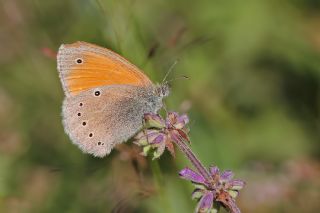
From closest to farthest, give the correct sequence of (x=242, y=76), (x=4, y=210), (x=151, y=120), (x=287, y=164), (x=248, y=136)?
1. (x=151, y=120)
2. (x=4, y=210)
3. (x=287, y=164)
4. (x=248, y=136)
5. (x=242, y=76)

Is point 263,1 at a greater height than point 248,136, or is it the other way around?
point 263,1

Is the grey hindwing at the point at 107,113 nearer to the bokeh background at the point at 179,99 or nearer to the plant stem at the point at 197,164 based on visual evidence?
the bokeh background at the point at 179,99

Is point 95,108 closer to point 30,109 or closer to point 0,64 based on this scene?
point 30,109

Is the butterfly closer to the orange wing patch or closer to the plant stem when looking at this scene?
the orange wing patch

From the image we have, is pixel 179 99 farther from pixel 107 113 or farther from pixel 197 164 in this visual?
pixel 197 164

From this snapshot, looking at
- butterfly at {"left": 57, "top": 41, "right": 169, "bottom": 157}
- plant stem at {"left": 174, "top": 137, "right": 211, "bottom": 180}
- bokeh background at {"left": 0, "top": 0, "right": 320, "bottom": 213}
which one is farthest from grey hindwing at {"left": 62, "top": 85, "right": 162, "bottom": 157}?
plant stem at {"left": 174, "top": 137, "right": 211, "bottom": 180}

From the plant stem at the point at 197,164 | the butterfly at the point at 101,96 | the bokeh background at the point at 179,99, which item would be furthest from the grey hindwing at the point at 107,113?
the plant stem at the point at 197,164

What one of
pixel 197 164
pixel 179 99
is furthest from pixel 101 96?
pixel 197 164

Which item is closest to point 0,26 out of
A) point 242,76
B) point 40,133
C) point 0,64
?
point 0,64
